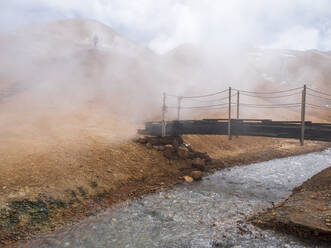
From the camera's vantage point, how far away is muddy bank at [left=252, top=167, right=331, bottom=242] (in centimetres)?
528

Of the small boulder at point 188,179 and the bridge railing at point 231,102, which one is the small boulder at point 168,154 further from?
the small boulder at point 188,179

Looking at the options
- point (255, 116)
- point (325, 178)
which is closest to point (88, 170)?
point (325, 178)

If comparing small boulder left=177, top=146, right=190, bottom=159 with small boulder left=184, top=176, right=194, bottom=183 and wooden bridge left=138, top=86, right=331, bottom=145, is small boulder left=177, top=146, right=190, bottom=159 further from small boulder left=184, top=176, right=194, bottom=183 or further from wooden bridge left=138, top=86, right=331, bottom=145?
small boulder left=184, top=176, right=194, bottom=183

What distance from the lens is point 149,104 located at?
2397 cm

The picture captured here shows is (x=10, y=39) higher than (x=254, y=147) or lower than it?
higher

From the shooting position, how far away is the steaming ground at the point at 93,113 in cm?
814

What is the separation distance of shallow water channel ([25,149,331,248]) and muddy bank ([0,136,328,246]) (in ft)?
1.93

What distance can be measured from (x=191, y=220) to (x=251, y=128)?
19.0 feet

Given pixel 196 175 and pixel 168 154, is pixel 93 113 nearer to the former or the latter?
pixel 168 154

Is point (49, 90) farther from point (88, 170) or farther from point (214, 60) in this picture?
point (214, 60)

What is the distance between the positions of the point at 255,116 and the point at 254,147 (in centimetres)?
812

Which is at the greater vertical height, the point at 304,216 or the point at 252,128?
the point at 252,128

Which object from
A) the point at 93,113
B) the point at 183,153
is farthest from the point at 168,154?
the point at 93,113

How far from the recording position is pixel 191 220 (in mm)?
6277
